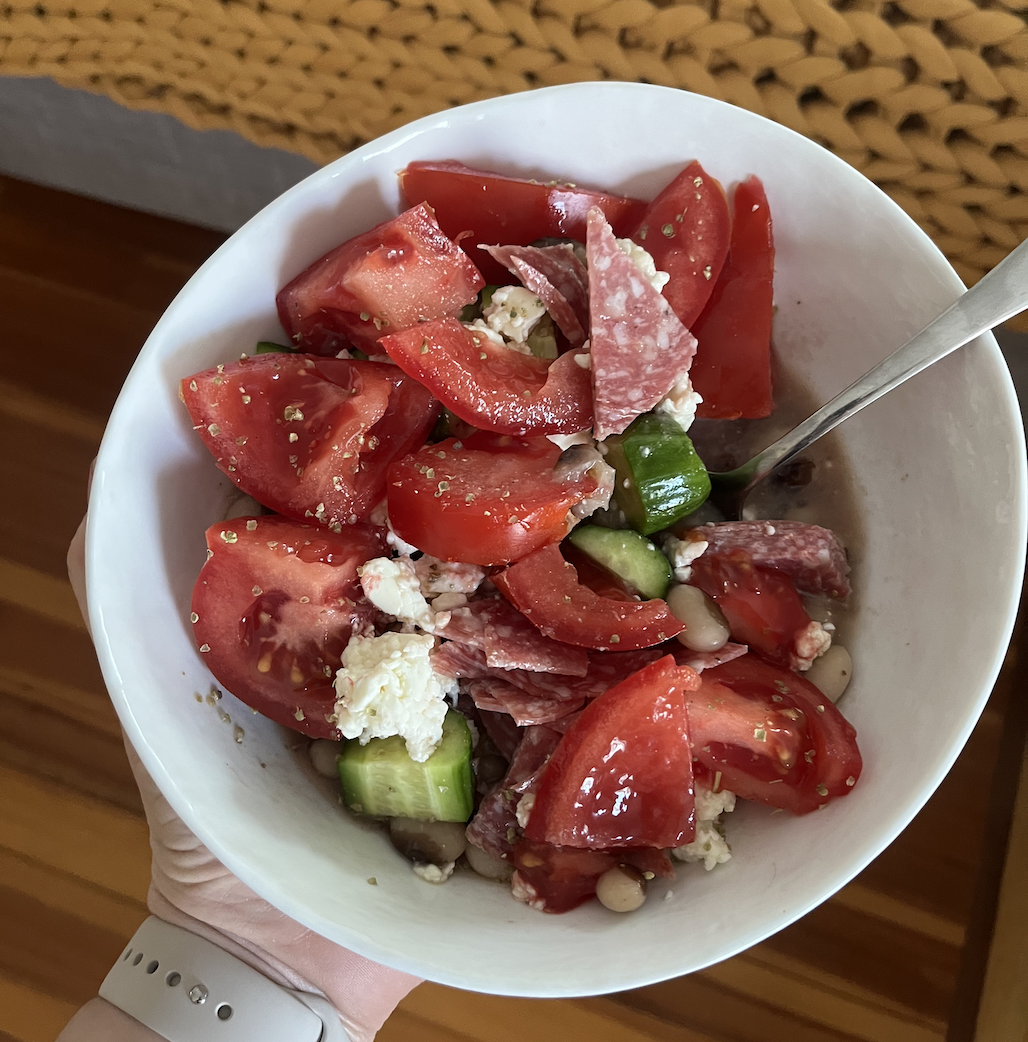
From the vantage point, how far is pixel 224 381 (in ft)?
3.43

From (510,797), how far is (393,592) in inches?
11.5

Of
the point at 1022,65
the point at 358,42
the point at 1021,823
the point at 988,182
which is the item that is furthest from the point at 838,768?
the point at 358,42

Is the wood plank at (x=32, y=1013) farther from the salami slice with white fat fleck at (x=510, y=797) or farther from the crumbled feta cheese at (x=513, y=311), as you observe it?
the crumbled feta cheese at (x=513, y=311)

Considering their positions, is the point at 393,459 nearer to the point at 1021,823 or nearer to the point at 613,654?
the point at 613,654

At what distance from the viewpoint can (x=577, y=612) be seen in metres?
1.01

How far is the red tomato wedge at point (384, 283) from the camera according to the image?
106 centimetres

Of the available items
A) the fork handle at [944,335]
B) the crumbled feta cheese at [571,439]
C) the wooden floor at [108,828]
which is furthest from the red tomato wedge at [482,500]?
the wooden floor at [108,828]

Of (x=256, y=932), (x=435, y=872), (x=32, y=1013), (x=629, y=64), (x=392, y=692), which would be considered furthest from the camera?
(x=32, y=1013)

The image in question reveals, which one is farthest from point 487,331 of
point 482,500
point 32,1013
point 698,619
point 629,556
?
point 32,1013

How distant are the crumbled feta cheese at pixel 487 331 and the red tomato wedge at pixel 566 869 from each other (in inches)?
24.4

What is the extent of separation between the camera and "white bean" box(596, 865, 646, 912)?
1029 mm

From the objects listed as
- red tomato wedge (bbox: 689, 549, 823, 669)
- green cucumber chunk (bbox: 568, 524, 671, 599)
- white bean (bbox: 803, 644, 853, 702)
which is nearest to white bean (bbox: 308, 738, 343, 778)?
green cucumber chunk (bbox: 568, 524, 671, 599)

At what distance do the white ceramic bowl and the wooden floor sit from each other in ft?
1.70

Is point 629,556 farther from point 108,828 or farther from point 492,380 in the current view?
point 108,828
